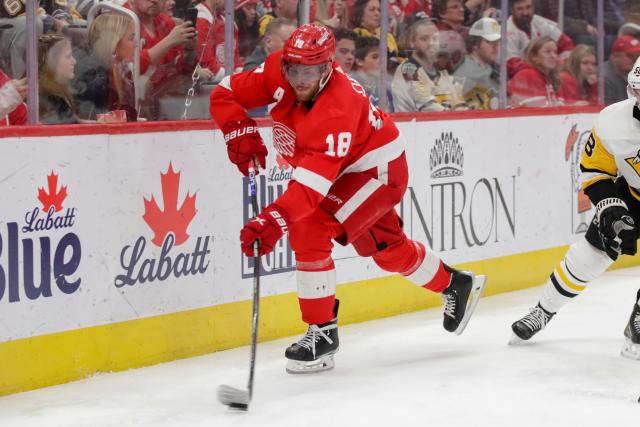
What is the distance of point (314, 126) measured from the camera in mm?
4086

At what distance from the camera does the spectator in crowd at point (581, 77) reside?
725 centimetres

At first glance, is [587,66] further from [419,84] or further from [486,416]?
[486,416]

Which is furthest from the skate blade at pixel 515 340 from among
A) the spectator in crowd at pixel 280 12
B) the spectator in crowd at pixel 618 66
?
the spectator in crowd at pixel 618 66

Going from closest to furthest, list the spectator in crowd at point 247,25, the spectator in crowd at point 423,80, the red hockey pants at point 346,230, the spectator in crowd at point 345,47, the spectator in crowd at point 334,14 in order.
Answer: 1. the red hockey pants at point 346,230
2. the spectator in crowd at point 247,25
3. the spectator in crowd at point 334,14
4. the spectator in crowd at point 345,47
5. the spectator in crowd at point 423,80

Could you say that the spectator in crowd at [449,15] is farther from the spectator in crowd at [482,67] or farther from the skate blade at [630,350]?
the skate blade at [630,350]

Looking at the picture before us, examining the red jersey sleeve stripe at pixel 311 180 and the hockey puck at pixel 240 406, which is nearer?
the hockey puck at pixel 240 406

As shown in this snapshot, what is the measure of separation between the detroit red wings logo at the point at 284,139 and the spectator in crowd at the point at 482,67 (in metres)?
2.14

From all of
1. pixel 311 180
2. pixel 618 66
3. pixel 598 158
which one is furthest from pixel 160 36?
pixel 618 66

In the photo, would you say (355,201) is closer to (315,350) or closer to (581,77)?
(315,350)

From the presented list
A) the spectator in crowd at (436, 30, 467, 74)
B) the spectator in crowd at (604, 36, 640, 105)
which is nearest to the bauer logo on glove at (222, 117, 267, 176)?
the spectator in crowd at (436, 30, 467, 74)

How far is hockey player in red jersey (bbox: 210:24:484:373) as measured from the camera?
412 centimetres

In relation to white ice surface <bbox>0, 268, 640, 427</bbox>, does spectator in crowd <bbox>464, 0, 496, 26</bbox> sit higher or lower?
higher

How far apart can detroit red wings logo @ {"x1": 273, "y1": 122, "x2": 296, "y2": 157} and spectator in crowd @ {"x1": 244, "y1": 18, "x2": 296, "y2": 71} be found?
733mm

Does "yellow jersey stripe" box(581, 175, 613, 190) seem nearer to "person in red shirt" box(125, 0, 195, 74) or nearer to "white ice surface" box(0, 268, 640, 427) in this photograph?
"white ice surface" box(0, 268, 640, 427)
